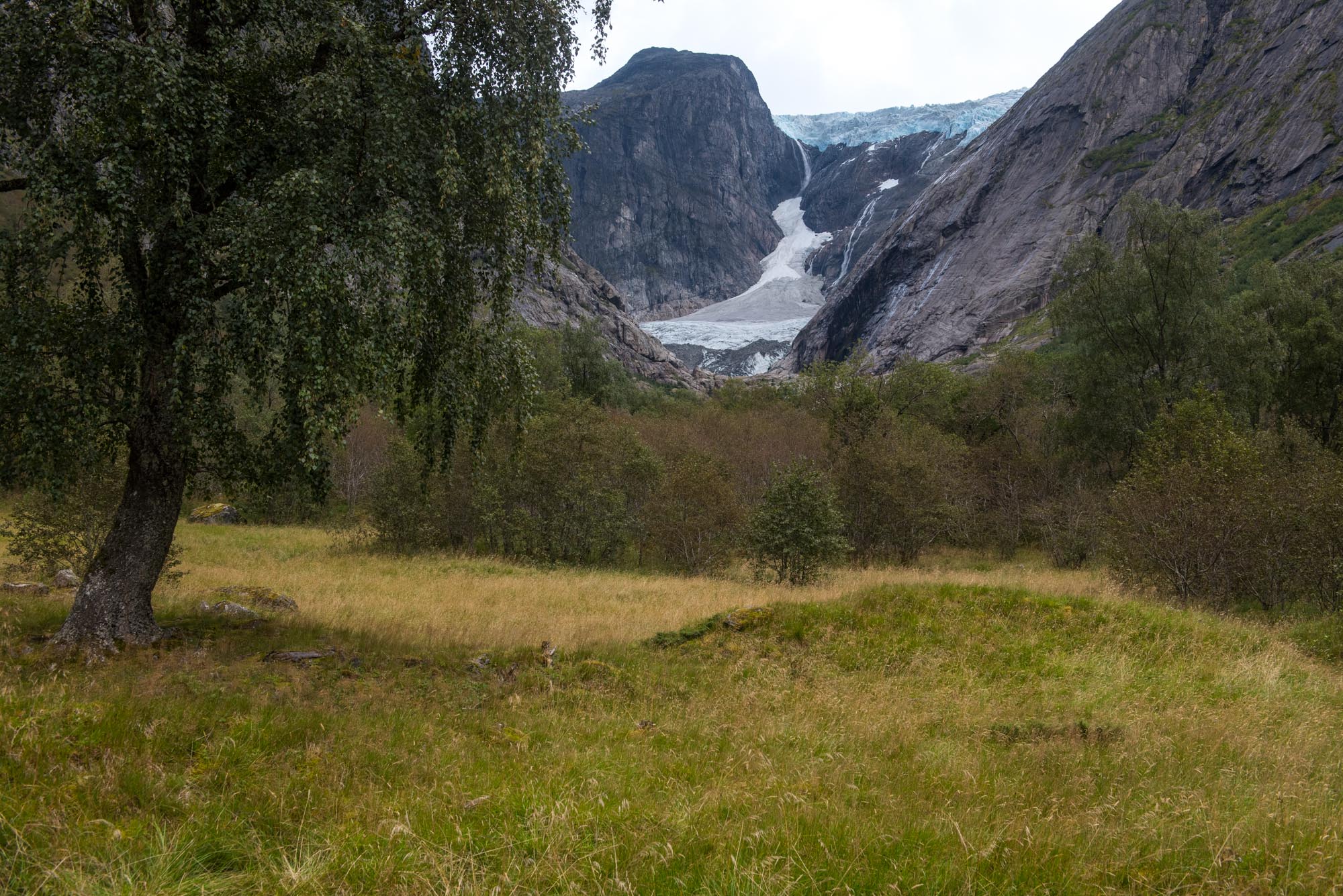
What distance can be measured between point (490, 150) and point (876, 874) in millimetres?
8426

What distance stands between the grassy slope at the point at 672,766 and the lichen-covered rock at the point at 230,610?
0.69 metres

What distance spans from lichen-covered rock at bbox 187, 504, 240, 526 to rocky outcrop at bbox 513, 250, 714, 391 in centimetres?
6490

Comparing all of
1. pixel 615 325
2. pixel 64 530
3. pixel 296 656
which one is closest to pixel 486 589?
pixel 64 530

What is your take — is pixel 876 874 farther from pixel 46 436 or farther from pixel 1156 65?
pixel 1156 65

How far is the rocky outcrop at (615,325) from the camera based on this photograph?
107m

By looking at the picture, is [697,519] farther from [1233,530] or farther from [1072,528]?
[1072,528]

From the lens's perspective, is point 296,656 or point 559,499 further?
point 559,499

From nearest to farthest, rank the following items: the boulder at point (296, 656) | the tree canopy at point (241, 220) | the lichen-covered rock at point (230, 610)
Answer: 1. the tree canopy at point (241, 220)
2. the boulder at point (296, 656)
3. the lichen-covered rock at point (230, 610)

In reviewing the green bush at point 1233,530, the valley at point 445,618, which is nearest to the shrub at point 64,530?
the valley at point 445,618

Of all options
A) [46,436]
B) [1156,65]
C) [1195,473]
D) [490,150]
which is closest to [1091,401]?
[1195,473]

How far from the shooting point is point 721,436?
46406 millimetres

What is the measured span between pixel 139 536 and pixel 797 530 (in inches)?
707

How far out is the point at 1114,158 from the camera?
338 feet

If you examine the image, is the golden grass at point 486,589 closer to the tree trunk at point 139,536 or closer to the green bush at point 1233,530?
the green bush at point 1233,530
